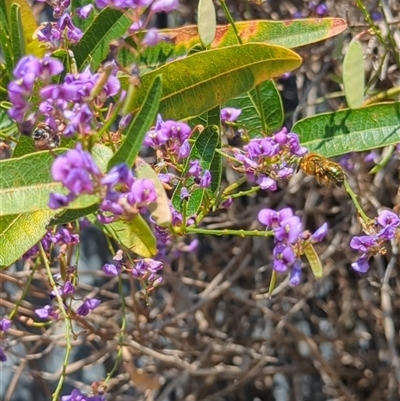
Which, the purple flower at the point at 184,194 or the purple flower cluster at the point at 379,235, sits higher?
the purple flower at the point at 184,194

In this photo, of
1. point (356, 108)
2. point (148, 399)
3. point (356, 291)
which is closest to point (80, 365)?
point (148, 399)

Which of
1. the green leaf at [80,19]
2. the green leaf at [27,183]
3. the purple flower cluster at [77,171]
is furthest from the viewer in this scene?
the green leaf at [80,19]

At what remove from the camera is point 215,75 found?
845mm

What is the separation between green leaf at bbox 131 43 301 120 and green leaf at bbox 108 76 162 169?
0.63 ft

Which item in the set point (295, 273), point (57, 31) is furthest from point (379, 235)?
point (57, 31)

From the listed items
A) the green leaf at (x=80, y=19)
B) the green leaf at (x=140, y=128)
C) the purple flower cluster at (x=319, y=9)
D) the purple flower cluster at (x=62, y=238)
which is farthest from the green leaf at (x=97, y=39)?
the purple flower cluster at (x=319, y=9)

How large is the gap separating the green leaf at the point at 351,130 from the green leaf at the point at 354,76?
A: 28 millimetres

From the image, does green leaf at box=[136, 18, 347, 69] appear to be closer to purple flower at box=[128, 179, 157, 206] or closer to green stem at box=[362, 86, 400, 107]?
green stem at box=[362, 86, 400, 107]

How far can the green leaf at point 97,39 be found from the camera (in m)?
0.96

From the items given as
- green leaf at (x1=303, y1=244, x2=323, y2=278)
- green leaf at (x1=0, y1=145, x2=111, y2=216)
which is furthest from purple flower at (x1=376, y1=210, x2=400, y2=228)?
green leaf at (x1=0, y1=145, x2=111, y2=216)

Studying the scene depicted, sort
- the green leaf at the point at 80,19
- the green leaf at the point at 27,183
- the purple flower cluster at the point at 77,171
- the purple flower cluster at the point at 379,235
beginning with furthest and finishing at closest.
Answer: the green leaf at the point at 80,19
the purple flower cluster at the point at 379,235
the green leaf at the point at 27,183
the purple flower cluster at the point at 77,171

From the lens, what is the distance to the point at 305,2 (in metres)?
1.58

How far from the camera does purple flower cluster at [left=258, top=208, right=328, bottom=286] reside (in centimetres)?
75

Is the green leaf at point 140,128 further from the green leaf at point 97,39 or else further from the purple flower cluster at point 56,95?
the green leaf at point 97,39
